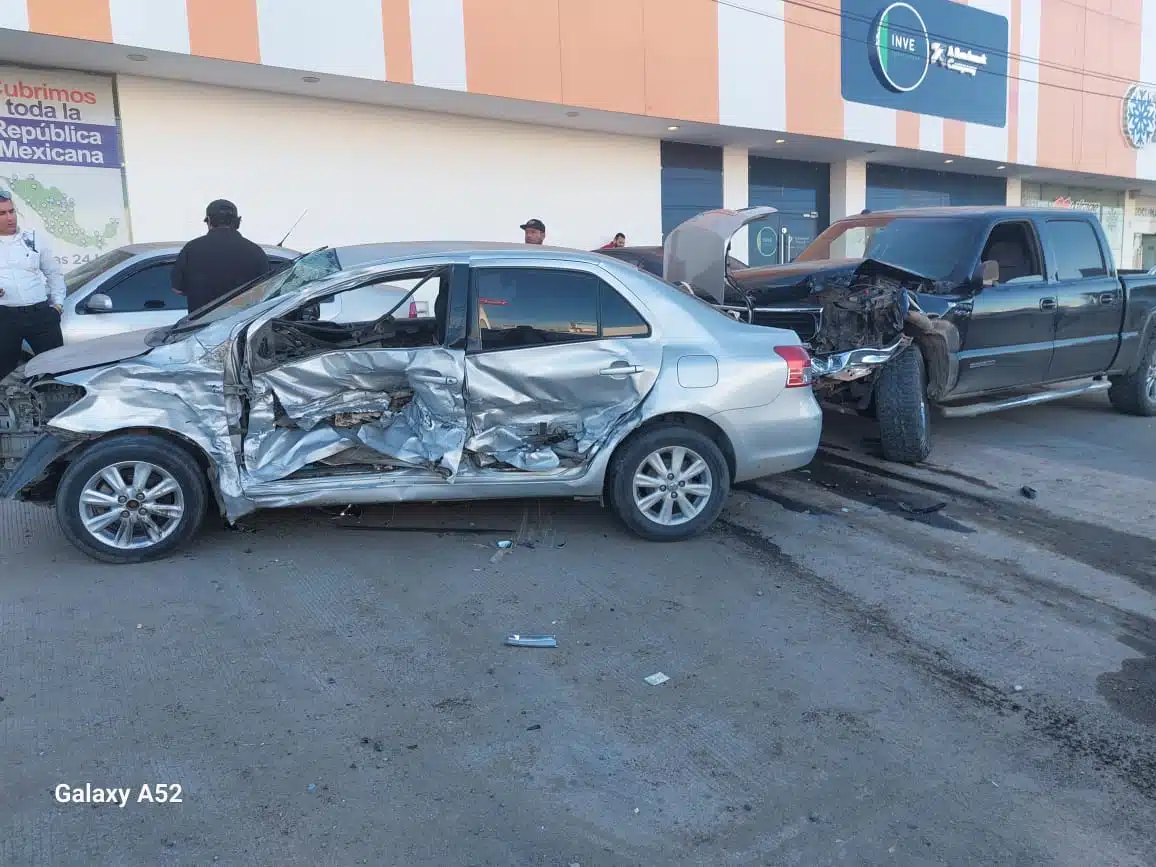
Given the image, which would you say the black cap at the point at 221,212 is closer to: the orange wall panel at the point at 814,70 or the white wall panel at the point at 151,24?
the white wall panel at the point at 151,24

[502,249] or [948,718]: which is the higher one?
[502,249]

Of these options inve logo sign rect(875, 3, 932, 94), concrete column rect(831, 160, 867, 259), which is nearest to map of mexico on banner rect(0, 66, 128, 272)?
inve logo sign rect(875, 3, 932, 94)

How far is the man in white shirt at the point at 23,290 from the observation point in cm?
631

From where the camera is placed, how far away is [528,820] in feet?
9.35

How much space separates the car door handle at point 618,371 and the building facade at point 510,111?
25.2ft

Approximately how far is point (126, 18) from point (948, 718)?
1033cm

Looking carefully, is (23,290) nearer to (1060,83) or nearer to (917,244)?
(917,244)

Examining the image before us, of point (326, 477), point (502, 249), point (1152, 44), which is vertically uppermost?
point (1152, 44)

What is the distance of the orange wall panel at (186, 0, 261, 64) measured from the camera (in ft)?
33.6

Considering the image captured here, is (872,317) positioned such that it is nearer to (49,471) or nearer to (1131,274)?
(1131,274)

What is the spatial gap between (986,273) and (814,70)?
1086 cm

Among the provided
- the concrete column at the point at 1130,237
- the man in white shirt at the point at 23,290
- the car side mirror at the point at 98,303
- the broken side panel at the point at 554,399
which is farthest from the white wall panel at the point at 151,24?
the concrete column at the point at 1130,237

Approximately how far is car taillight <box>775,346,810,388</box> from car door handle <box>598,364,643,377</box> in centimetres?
93

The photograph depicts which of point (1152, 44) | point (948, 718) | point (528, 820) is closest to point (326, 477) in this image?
point (528, 820)
